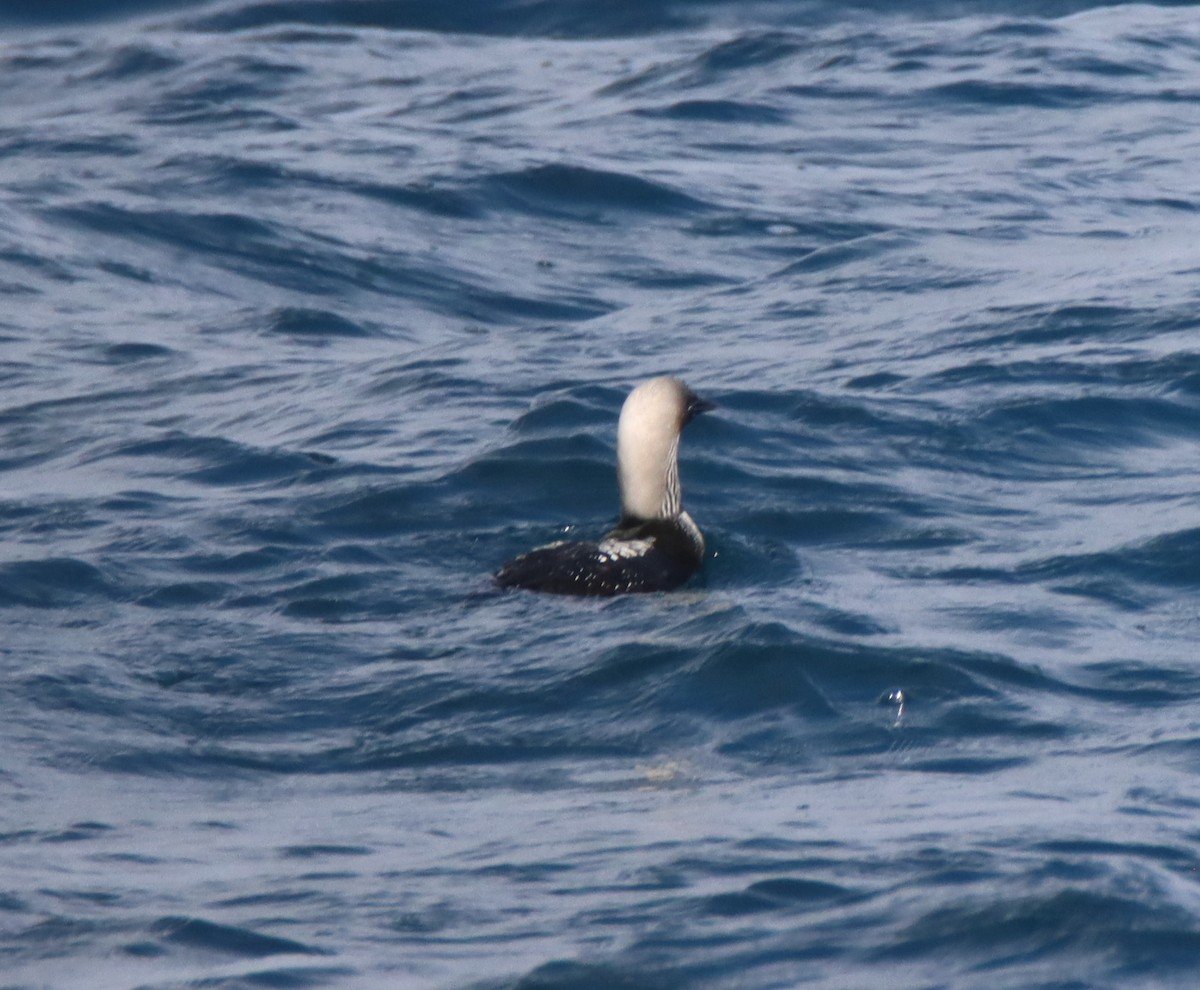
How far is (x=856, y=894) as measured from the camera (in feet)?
17.0

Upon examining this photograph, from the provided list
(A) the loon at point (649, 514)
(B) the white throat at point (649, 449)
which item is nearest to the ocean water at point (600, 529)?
(A) the loon at point (649, 514)

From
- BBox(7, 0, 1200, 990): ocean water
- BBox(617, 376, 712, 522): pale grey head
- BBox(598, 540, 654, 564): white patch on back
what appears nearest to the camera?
BBox(7, 0, 1200, 990): ocean water

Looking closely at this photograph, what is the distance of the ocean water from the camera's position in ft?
17.0

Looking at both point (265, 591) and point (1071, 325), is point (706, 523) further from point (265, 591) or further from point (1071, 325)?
point (1071, 325)

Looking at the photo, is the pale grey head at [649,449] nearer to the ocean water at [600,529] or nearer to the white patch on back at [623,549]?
the white patch on back at [623,549]

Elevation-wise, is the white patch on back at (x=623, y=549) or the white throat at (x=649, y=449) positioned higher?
the white throat at (x=649, y=449)

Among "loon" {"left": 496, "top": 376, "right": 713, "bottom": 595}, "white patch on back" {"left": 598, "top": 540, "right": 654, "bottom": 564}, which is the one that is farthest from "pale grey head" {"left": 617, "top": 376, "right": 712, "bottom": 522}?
"white patch on back" {"left": 598, "top": 540, "right": 654, "bottom": 564}

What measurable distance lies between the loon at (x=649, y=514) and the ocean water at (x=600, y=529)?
154mm

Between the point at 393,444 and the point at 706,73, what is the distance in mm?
10593

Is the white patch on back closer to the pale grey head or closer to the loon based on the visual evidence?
Result: the loon

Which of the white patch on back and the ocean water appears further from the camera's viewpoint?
the white patch on back

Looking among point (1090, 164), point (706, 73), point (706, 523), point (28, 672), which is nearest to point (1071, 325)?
point (706, 523)

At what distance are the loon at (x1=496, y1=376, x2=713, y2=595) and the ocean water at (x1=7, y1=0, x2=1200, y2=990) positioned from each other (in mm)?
154

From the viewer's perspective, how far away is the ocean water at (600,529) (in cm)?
518
